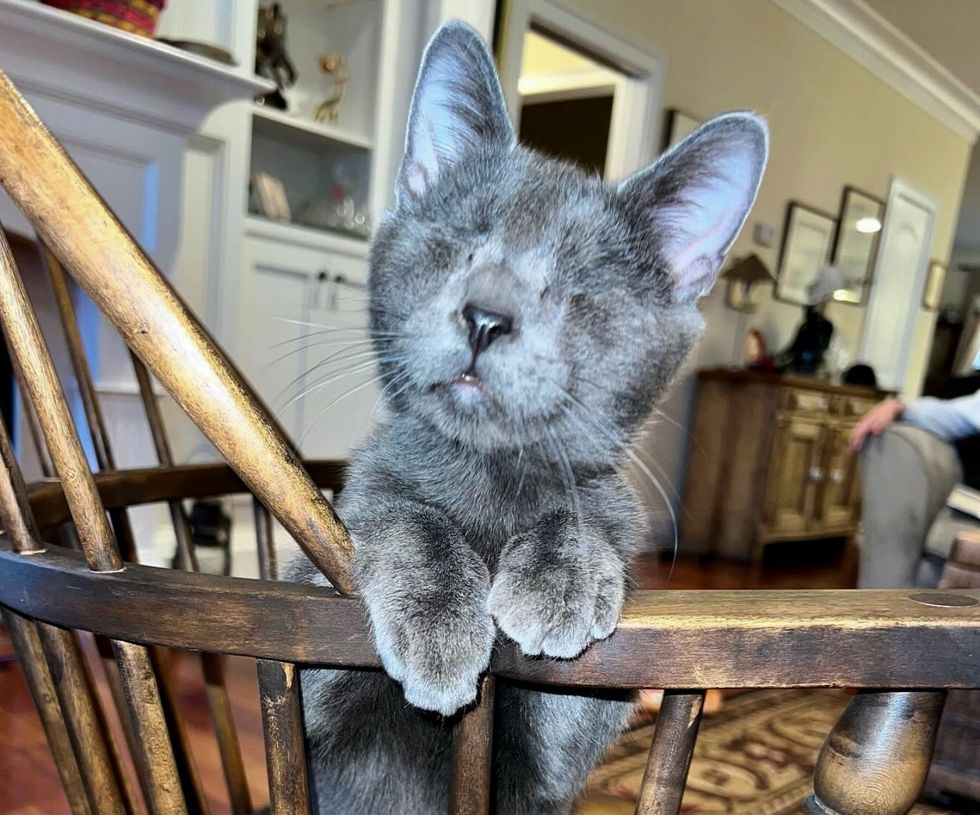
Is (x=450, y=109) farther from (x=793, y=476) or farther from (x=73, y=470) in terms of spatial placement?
(x=793, y=476)

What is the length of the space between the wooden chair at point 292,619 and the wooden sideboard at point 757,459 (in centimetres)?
288

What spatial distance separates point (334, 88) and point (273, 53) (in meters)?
0.30

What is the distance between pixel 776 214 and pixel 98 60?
3017 mm

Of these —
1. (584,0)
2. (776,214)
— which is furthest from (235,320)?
(776,214)

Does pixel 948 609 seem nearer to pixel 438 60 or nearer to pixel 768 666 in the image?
pixel 768 666

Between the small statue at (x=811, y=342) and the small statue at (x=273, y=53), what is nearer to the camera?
the small statue at (x=273, y=53)

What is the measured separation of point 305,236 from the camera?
7.68 feet

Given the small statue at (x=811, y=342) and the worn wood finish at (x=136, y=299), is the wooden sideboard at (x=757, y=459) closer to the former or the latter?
the small statue at (x=811, y=342)

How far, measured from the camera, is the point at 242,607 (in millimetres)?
394

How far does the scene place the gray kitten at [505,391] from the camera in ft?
1.69

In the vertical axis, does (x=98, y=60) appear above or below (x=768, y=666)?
above

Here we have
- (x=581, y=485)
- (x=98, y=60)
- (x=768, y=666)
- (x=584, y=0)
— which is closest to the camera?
(x=768, y=666)

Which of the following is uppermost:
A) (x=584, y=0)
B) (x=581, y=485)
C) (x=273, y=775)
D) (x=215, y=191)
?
(x=584, y=0)

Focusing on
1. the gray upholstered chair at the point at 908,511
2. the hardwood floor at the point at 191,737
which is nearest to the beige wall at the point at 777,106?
the gray upholstered chair at the point at 908,511
